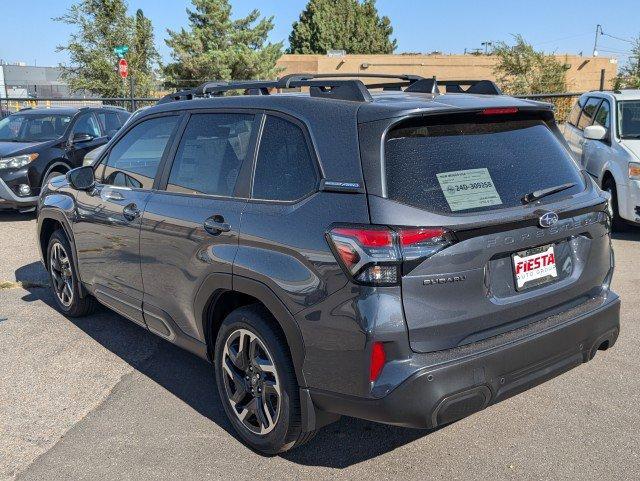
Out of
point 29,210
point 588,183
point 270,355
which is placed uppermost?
point 588,183

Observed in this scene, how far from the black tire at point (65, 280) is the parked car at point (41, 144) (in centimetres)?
495

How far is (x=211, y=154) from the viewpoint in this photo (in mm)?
3805

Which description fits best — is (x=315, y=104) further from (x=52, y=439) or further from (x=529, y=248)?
(x=52, y=439)

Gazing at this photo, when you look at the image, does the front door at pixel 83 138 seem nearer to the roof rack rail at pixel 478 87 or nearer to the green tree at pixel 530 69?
the roof rack rail at pixel 478 87

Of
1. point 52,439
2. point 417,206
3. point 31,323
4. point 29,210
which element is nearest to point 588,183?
point 417,206

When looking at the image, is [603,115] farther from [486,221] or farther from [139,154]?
[486,221]

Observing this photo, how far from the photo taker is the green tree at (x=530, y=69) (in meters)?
29.7

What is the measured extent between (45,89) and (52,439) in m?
51.0

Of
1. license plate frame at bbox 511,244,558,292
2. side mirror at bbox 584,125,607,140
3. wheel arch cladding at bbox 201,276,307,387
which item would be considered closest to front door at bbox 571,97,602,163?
side mirror at bbox 584,125,607,140

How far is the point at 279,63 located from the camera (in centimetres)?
5322

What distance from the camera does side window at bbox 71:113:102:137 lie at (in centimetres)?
1137

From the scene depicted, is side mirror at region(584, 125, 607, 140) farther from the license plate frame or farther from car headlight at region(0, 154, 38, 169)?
car headlight at region(0, 154, 38, 169)

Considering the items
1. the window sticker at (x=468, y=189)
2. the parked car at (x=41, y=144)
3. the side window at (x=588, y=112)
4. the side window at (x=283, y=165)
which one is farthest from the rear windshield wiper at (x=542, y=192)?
the parked car at (x=41, y=144)

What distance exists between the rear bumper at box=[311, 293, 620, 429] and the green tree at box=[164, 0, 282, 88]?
4140cm
